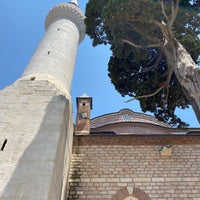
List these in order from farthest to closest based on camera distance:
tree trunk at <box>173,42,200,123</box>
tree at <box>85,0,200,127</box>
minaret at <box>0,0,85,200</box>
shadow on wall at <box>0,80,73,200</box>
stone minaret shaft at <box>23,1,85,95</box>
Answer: stone minaret shaft at <box>23,1,85,95</box> < tree at <box>85,0,200,127</box> < tree trunk at <box>173,42,200,123</box> < minaret at <box>0,0,85,200</box> < shadow on wall at <box>0,80,73,200</box>

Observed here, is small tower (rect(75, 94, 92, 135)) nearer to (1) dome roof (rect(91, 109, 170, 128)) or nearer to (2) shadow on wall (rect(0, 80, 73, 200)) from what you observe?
(2) shadow on wall (rect(0, 80, 73, 200))

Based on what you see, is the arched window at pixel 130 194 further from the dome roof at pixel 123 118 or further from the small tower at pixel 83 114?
the dome roof at pixel 123 118

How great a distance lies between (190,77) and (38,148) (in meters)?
3.68

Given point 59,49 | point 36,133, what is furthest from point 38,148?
point 59,49

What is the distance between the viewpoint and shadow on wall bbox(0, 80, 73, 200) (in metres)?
5.15

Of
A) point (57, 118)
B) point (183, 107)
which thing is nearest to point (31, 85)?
point (57, 118)

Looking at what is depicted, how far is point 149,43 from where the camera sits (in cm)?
867

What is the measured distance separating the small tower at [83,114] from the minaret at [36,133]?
5.08 feet

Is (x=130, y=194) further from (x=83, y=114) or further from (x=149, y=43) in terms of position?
(x=149, y=43)

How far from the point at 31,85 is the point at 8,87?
2.20 ft

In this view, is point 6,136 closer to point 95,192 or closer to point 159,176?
point 95,192

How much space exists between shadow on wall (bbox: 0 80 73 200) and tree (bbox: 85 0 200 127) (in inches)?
95.7

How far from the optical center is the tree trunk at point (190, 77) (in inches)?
228

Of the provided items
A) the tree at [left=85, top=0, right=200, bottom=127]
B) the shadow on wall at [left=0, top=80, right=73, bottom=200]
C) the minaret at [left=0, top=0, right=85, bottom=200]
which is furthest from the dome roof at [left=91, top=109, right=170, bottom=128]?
the shadow on wall at [left=0, top=80, right=73, bottom=200]
